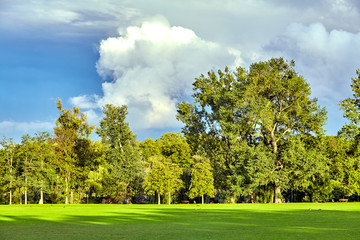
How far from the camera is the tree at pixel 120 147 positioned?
240ft

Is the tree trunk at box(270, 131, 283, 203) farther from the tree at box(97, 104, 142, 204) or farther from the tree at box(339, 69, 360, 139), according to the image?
the tree at box(97, 104, 142, 204)

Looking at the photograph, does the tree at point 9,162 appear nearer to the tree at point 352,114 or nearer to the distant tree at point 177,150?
the distant tree at point 177,150

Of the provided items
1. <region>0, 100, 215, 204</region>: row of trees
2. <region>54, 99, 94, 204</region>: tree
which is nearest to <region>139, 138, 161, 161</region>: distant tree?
<region>0, 100, 215, 204</region>: row of trees

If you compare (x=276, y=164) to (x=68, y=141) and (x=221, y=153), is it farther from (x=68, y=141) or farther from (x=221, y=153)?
(x=68, y=141)

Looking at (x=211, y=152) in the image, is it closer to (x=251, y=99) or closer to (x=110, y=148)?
(x=251, y=99)

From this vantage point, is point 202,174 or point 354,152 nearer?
point 202,174

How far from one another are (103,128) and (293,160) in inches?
1422

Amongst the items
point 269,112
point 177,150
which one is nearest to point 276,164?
point 269,112

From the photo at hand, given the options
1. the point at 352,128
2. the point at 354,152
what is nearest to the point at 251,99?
the point at 352,128

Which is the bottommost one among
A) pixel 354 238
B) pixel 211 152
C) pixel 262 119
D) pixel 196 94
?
pixel 354 238

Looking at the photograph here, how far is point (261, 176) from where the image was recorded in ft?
173

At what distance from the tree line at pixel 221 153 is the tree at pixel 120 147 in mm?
181

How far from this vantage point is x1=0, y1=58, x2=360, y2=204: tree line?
5519cm

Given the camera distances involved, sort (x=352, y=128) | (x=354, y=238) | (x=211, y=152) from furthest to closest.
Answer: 1. (x=211, y=152)
2. (x=352, y=128)
3. (x=354, y=238)
